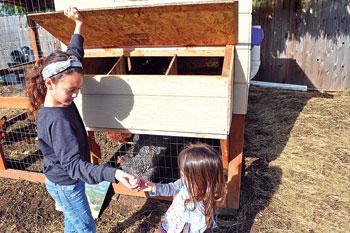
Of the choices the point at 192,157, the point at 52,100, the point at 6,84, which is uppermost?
the point at 52,100

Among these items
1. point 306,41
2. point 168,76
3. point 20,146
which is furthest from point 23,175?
point 306,41

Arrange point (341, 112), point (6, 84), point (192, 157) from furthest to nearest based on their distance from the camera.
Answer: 1. point (6, 84)
2. point (341, 112)
3. point (192, 157)

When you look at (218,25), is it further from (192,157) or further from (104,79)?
(192,157)

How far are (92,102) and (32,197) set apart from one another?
1544 mm

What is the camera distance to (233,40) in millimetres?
2371

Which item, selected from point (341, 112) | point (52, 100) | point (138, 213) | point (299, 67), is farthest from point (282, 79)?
point (52, 100)

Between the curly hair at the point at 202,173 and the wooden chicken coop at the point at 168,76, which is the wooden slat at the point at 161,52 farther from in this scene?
the curly hair at the point at 202,173

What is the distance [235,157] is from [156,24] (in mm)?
1328

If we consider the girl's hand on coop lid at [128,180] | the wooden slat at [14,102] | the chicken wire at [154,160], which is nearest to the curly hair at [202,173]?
the girl's hand on coop lid at [128,180]

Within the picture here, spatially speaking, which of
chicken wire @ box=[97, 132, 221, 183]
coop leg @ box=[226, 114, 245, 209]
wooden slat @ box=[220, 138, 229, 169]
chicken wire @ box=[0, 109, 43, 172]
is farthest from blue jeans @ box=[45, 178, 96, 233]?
chicken wire @ box=[0, 109, 43, 172]

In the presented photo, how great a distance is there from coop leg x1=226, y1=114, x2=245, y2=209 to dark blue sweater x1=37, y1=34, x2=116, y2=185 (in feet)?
4.38

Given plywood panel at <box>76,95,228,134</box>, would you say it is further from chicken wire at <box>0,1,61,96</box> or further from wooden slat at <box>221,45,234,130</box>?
chicken wire at <box>0,1,61,96</box>

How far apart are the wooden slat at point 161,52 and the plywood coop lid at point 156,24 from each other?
38 mm

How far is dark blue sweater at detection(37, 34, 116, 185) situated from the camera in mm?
1595
